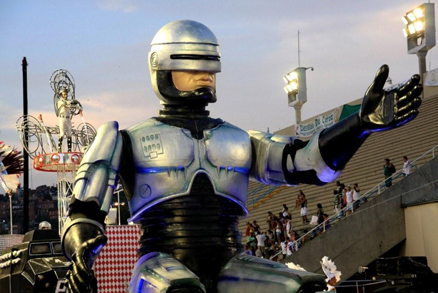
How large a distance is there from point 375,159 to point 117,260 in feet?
60.5

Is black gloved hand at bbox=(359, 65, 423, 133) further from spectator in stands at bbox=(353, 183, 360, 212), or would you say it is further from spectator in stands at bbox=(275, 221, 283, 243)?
spectator in stands at bbox=(275, 221, 283, 243)

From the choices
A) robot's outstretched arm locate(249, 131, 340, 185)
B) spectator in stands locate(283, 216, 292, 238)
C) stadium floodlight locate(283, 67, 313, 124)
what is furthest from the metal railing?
stadium floodlight locate(283, 67, 313, 124)

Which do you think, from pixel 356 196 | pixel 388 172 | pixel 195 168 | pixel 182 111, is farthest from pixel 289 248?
pixel 195 168

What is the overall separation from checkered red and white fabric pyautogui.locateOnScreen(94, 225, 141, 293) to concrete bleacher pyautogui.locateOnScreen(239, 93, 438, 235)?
14.3 m

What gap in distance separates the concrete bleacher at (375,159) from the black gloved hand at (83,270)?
62.0ft

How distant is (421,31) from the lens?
3338cm

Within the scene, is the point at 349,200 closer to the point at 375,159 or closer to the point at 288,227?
the point at 288,227

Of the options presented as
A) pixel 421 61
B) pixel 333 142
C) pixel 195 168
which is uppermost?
pixel 421 61

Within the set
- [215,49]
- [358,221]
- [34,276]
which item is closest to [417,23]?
[358,221]

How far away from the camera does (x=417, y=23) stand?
3341cm

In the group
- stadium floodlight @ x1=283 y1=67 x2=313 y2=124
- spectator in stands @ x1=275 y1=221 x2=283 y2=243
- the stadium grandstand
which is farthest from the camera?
stadium floodlight @ x1=283 y1=67 x2=313 y2=124

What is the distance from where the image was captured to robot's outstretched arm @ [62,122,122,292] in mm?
5188

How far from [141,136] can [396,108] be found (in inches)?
65.4

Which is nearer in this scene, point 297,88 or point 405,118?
point 405,118
